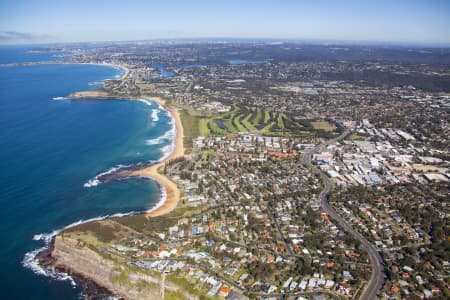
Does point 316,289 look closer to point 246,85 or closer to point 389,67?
point 246,85

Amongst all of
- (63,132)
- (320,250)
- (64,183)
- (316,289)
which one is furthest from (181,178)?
(63,132)

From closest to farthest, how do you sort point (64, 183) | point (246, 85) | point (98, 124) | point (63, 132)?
1. point (64, 183)
2. point (63, 132)
3. point (98, 124)
4. point (246, 85)

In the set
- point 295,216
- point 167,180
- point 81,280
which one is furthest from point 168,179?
point 81,280

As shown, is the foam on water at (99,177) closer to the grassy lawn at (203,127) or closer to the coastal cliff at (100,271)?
the coastal cliff at (100,271)

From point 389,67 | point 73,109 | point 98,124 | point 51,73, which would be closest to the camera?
point 98,124

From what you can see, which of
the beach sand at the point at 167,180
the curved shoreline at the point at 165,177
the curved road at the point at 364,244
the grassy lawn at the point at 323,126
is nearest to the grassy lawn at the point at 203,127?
the curved shoreline at the point at 165,177
